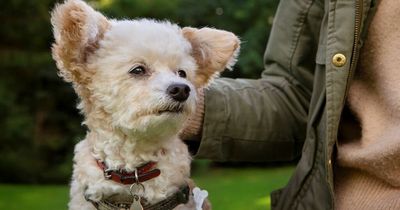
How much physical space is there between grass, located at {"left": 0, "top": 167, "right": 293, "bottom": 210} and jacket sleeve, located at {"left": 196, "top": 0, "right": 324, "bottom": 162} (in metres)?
3.14

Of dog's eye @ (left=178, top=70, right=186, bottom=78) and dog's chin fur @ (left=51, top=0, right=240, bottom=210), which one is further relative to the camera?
dog's eye @ (left=178, top=70, right=186, bottom=78)

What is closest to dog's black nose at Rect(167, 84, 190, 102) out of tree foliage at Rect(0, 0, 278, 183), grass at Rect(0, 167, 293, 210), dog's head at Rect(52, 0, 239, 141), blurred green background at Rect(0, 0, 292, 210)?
dog's head at Rect(52, 0, 239, 141)

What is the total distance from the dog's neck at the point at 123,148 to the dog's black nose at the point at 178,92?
0.40ft

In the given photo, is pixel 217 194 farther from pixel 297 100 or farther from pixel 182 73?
pixel 182 73

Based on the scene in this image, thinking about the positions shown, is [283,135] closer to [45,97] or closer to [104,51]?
[104,51]

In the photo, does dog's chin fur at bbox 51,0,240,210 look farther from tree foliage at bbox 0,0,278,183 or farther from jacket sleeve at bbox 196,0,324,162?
tree foliage at bbox 0,0,278,183

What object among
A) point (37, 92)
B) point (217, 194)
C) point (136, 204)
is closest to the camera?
point (136, 204)

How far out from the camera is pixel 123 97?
1647mm

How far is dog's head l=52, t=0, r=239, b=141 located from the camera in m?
1.59

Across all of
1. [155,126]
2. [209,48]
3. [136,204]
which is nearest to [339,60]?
[209,48]

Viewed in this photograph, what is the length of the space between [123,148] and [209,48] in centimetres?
33

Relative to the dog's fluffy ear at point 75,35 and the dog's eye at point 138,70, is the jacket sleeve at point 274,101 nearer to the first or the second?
the dog's eye at point 138,70

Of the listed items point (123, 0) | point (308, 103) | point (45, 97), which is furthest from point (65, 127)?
point (308, 103)

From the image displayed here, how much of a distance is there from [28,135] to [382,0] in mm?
6625
